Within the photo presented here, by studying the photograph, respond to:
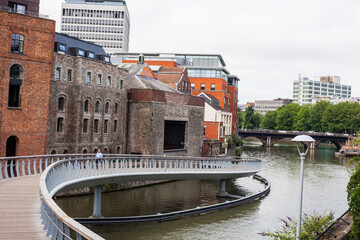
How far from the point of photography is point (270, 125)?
6481 inches

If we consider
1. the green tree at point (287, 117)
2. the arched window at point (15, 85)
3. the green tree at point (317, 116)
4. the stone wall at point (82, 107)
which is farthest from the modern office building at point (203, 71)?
the green tree at point (287, 117)

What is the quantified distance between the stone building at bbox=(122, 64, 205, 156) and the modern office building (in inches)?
1223

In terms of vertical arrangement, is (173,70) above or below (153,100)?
above

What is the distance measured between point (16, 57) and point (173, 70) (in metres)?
41.5

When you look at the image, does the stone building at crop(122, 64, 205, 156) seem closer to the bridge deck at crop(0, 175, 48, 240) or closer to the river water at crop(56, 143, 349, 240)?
the river water at crop(56, 143, 349, 240)

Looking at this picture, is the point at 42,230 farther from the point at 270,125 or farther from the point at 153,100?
the point at 270,125

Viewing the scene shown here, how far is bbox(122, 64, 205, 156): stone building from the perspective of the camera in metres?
44.6

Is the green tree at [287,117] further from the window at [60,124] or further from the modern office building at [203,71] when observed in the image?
the window at [60,124]

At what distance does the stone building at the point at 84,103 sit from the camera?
3588 cm

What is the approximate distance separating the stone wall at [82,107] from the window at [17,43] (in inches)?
149

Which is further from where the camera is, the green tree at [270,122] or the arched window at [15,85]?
the green tree at [270,122]

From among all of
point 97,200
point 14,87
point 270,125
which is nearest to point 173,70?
point 14,87

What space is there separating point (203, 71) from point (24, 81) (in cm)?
5851

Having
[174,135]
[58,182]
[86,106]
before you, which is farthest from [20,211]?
[174,135]
